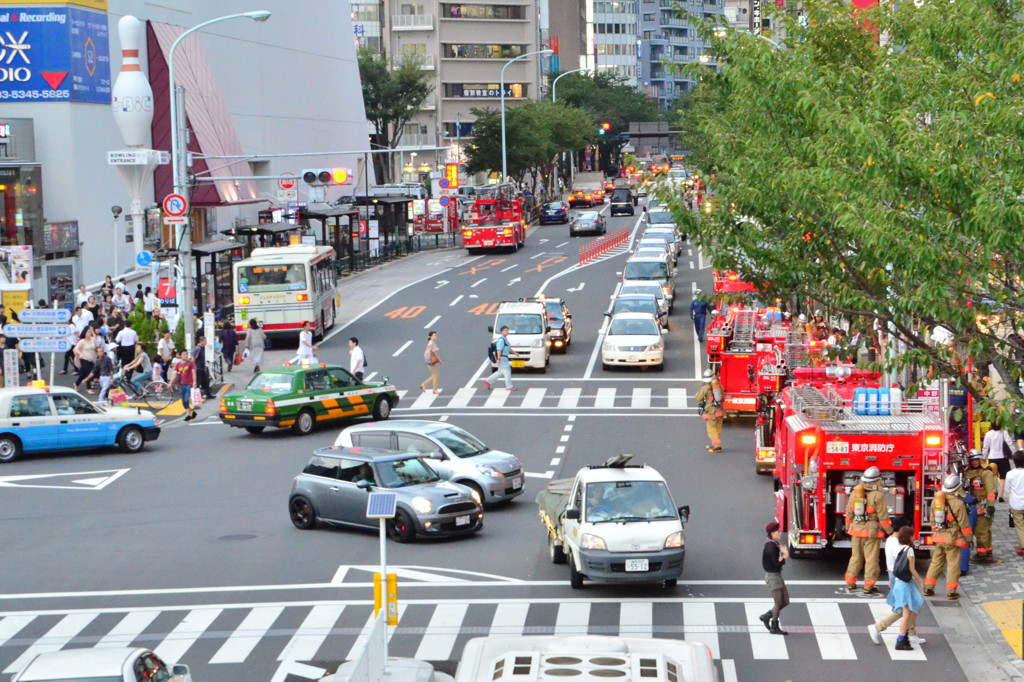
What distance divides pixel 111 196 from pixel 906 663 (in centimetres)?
4653

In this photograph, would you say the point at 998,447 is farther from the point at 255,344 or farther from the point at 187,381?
the point at 255,344

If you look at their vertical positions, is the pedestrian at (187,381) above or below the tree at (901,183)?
below

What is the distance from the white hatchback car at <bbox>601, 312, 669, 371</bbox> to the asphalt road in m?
4.51

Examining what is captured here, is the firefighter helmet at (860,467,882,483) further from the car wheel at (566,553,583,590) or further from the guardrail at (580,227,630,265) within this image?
the guardrail at (580,227,630,265)

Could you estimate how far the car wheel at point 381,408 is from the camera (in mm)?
32094

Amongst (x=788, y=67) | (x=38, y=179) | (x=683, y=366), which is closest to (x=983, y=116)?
(x=788, y=67)

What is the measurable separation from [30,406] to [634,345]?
672 inches

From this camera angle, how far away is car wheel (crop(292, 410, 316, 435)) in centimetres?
3089

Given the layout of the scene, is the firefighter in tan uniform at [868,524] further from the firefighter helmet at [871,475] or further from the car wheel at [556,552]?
the car wheel at [556,552]

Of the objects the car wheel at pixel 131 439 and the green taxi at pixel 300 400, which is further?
the green taxi at pixel 300 400

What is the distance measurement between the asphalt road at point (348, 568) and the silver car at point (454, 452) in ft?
1.69

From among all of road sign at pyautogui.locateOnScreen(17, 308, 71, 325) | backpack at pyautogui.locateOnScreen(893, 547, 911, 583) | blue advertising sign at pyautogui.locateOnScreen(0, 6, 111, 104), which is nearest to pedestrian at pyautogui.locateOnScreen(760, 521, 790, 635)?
backpack at pyautogui.locateOnScreen(893, 547, 911, 583)

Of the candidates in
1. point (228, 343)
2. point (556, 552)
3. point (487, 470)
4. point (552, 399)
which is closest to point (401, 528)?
point (487, 470)

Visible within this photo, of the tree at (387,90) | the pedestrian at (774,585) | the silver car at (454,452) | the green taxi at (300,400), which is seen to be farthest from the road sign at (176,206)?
the tree at (387,90)
